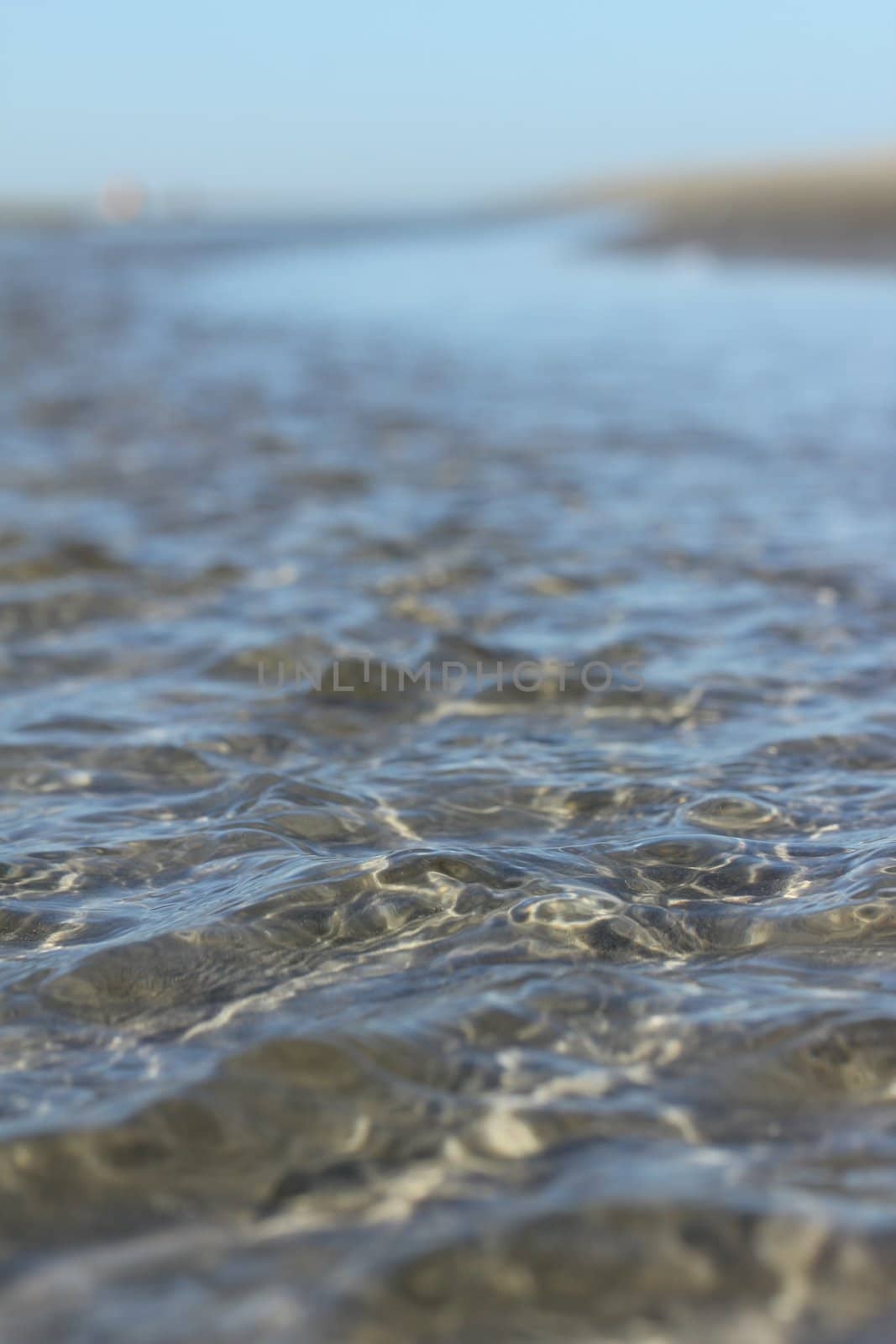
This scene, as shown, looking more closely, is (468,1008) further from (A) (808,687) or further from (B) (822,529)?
(B) (822,529)

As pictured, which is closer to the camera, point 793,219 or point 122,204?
point 793,219

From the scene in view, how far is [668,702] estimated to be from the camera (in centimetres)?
493

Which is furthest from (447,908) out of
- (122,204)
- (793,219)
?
(122,204)

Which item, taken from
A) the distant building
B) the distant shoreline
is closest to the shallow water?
the distant shoreline

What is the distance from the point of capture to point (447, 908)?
3418mm

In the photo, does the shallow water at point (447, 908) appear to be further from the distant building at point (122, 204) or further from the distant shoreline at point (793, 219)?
the distant building at point (122, 204)

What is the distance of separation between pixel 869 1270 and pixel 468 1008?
0.98m

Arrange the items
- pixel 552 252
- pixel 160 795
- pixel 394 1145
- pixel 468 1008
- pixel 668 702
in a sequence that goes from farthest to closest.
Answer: pixel 552 252 → pixel 668 702 → pixel 160 795 → pixel 468 1008 → pixel 394 1145

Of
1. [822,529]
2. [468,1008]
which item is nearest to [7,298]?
[822,529]

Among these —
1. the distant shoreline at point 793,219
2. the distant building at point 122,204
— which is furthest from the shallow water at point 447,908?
the distant building at point 122,204

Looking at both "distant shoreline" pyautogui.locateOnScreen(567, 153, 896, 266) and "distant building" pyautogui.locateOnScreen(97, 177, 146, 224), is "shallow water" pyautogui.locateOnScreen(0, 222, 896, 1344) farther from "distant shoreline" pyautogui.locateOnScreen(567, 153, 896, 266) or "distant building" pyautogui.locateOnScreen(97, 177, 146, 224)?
"distant building" pyautogui.locateOnScreen(97, 177, 146, 224)

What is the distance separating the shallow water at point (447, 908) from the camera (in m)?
2.26

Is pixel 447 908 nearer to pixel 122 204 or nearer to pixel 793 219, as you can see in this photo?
pixel 793 219

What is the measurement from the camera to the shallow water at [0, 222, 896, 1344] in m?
2.26
